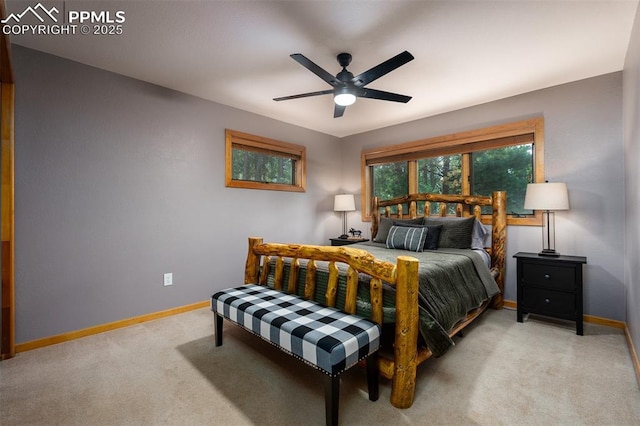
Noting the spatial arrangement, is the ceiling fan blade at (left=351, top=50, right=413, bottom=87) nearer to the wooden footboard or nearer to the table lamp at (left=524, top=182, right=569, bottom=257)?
the wooden footboard

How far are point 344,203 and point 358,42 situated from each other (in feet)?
8.42

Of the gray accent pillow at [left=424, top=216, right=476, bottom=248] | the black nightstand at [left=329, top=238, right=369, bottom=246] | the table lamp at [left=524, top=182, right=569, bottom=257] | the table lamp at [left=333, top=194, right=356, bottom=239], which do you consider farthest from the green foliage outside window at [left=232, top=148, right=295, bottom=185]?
the table lamp at [left=524, top=182, right=569, bottom=257]

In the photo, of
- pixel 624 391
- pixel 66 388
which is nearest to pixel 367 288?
pixel 624 391

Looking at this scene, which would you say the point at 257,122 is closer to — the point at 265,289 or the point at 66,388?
the point at 265,289

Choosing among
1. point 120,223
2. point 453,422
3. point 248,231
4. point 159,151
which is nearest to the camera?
point 453,422

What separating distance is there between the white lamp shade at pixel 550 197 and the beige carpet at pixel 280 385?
3.77 ft

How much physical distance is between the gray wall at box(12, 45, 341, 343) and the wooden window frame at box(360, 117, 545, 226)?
190cm

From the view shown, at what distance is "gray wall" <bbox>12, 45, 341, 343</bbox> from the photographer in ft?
7.77

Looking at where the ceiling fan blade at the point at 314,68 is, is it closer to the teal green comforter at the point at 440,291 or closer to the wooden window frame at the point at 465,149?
the teal green comforter at the point at 440,291

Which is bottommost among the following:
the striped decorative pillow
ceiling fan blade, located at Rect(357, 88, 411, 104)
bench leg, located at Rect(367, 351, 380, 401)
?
bench leg, located at Rect(367, 351, 380, 401)

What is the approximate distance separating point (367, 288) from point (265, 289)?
928mm

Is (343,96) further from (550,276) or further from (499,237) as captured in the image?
(550,276)

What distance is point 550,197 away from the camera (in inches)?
107

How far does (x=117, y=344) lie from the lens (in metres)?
2.42
